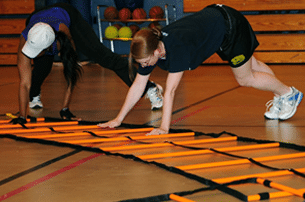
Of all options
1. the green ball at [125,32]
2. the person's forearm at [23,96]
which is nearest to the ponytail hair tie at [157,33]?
the person's forearm at [23,96]

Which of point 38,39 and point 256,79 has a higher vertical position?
point 38,39

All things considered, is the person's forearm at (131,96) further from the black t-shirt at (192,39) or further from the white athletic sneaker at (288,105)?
the white athletic sneaker at (288,105)

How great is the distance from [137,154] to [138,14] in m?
5.39

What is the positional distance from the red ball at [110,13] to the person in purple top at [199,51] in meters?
4.86

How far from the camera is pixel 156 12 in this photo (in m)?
7.21

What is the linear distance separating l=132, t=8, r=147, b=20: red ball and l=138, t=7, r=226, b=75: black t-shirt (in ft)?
15.8

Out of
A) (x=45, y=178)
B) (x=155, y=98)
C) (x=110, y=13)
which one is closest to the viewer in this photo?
(x=45, y=178)

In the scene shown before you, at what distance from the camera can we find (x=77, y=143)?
7.59ft

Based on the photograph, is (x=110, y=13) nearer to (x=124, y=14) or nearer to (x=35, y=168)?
(x=124, y=14)

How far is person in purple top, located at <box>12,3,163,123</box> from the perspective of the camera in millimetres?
2631

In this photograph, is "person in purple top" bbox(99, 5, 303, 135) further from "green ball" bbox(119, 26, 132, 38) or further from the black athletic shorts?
"green ball" bbox(119, 26, 132, 38)

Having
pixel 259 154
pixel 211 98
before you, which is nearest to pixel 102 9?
pixel 211 98

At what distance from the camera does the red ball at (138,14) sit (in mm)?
7251

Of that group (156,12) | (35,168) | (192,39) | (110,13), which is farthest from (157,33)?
(110,13)
